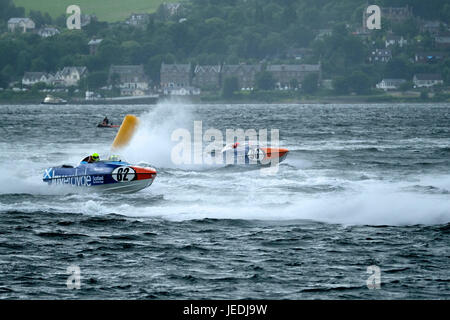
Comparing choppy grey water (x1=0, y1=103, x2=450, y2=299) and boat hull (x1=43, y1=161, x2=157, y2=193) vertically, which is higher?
boat hull (x1=43, y1=161, x2=157, y2=193)

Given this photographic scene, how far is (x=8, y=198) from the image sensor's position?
3359 cm

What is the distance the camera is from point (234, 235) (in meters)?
25.4

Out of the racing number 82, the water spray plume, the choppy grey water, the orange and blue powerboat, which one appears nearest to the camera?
the choppy grey water

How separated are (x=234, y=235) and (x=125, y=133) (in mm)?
27638

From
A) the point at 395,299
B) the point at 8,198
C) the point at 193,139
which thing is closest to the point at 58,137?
the point at 193,139

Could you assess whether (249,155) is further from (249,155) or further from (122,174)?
(122,174)

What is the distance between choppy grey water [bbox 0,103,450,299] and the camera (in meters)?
19.8

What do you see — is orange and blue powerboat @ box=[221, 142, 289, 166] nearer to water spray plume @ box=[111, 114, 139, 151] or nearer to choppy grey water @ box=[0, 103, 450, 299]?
choppy grey water @ box=[0, 103, 450, 299]

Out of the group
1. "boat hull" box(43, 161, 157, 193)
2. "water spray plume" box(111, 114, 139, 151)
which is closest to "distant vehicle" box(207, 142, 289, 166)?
"water spray plume" box(111, 114, 139, 151)

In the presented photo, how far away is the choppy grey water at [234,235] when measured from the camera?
64.8 feet

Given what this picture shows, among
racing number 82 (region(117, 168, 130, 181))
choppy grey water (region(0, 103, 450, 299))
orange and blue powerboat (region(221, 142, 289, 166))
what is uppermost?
racing number 82 (region(117, 168, 130, 181))

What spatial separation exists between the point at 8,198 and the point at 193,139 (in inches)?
1452

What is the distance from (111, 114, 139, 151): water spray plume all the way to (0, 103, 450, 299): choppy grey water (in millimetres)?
7379
